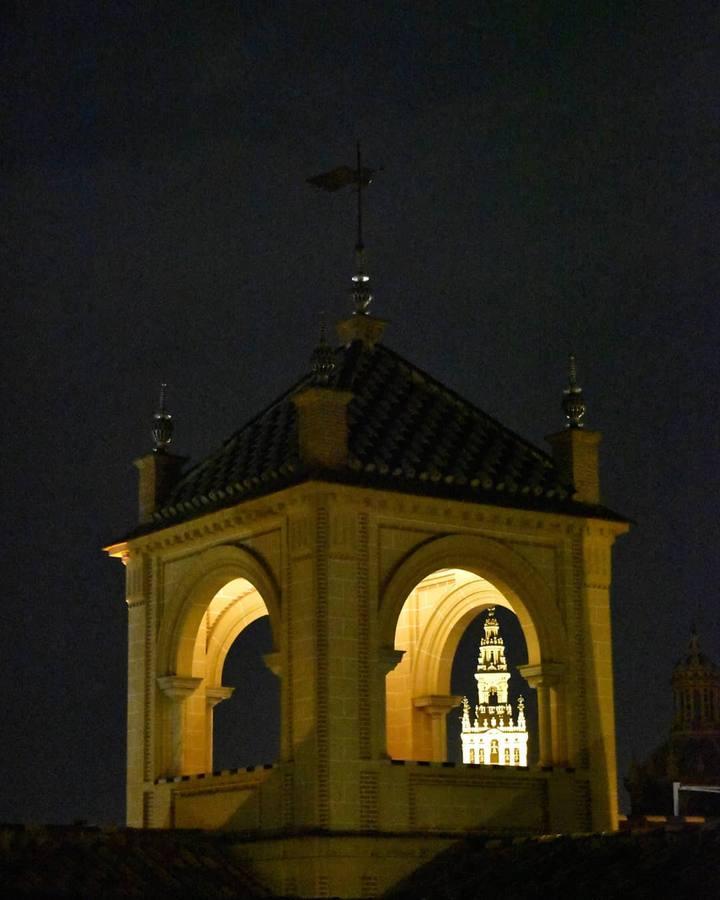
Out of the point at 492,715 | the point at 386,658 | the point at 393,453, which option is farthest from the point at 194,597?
the point at 492,715

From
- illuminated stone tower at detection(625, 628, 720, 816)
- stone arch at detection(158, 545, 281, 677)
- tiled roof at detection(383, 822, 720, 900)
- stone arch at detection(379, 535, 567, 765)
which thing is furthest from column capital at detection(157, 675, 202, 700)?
illuminated stone tower at detection(625, 628, 720, 816)

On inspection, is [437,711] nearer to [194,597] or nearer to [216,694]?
[216,694]

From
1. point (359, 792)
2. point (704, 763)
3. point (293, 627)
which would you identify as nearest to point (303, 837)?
point (359, 792)

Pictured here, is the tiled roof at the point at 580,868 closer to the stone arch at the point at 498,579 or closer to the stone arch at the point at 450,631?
the stone arch at the point at 450,631

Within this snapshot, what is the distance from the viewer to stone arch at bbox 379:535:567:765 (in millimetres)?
30516

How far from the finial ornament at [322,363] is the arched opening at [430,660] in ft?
16.2

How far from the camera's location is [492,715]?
4891 centimetres

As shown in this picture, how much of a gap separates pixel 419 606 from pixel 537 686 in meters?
3.21

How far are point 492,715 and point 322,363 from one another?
20270mm

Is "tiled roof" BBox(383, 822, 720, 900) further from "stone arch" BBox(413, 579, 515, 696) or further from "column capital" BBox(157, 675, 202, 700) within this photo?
"column capital" BBox(157, 675, 202, 700)

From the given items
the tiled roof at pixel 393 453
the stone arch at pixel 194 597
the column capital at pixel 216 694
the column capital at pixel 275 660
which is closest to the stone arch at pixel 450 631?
the tiled roof at pixel 393 453

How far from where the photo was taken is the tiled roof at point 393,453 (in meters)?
30.6

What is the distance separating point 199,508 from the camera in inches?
1264

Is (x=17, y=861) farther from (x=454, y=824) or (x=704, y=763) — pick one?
(x=704, y=763)
